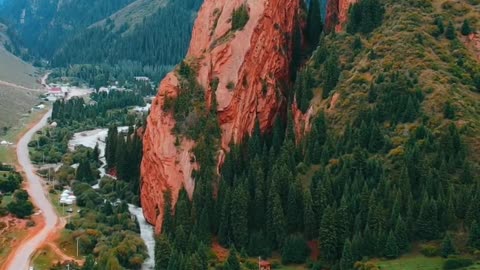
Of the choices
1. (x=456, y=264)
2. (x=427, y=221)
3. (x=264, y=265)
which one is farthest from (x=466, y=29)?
(x=264, y=265)

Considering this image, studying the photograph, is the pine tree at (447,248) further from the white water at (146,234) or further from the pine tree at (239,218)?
the white water at (146,234)

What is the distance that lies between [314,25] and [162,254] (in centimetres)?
5031

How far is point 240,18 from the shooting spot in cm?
10531

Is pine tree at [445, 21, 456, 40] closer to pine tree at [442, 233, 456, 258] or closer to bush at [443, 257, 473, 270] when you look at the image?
pine tree at [442, 233, 456, 258]

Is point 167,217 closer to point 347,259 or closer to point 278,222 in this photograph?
point 278,222

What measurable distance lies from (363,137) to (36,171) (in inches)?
2793

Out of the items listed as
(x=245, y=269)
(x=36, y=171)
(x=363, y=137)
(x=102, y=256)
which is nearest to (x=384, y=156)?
(x=363, y=137)

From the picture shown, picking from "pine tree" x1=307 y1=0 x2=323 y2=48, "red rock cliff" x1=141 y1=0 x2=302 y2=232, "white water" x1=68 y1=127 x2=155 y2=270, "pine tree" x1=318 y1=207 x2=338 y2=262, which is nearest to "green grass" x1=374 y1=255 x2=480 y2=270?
"pine tree" x1=318 y1=207 x2=338 y2=262

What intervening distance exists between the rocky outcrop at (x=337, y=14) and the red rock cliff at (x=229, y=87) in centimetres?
770

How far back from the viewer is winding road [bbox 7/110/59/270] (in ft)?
293

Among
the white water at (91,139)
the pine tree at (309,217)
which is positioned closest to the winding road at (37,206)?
the white water at (91,139)

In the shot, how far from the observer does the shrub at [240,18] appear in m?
105

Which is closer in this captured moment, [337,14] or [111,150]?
[337,14]

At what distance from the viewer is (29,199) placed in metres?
114
